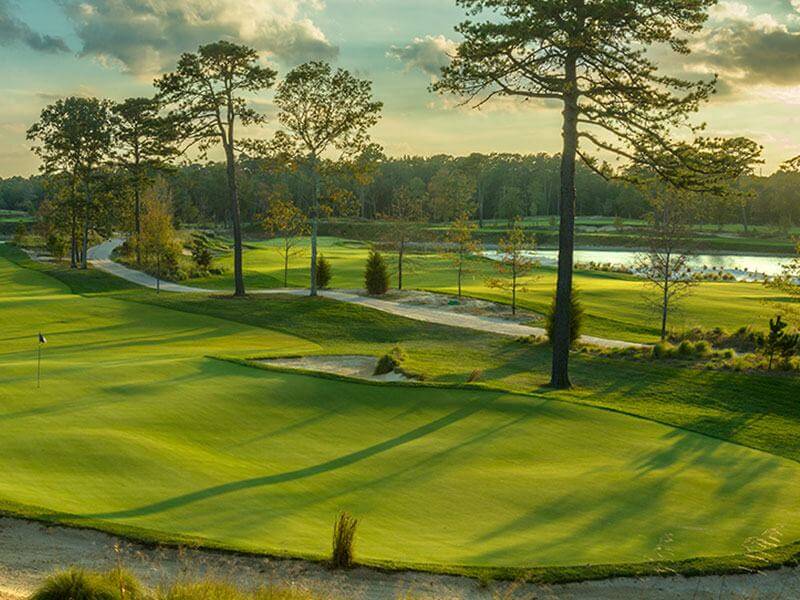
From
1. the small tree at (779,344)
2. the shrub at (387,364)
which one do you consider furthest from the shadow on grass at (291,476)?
the small tree at (779,344)

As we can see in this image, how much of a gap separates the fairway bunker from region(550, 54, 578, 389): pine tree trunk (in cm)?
477

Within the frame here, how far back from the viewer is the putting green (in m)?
10.8

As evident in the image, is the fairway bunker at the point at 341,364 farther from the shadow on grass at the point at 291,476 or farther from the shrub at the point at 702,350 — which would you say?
the shrub at the point at 702,350

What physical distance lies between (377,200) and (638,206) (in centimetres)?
5871

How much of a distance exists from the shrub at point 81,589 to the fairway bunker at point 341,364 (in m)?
15.6

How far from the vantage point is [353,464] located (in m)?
13.6

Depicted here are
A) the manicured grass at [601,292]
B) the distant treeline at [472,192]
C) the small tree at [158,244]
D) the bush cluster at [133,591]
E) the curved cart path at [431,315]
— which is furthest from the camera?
the distant treeline at [472,192]

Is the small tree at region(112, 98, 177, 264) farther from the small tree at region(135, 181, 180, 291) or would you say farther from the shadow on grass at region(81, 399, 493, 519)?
the shadow on grass at region(81, 399, 493, 519)

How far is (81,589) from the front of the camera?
7.93 meters

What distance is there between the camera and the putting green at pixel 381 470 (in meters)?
10.8

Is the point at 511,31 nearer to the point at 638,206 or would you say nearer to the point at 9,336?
the point at 9,336

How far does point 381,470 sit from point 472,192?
150153 mm

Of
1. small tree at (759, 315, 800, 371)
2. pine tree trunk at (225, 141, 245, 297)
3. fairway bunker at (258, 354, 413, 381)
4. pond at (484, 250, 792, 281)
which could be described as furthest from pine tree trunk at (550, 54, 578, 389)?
pond at (484, 250, 792, 281)

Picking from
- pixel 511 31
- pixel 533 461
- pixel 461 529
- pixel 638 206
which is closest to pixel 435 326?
pixel 511 31
